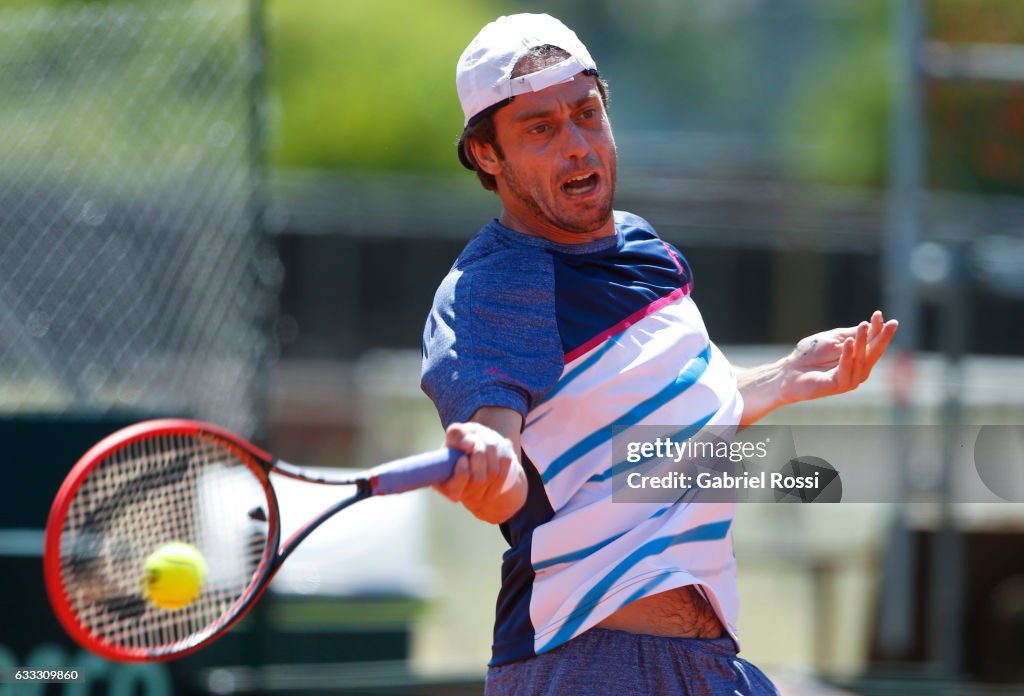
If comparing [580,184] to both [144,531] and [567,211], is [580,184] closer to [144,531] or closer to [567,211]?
[567,211]

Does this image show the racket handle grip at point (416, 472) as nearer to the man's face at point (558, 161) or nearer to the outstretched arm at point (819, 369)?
the man's face at point (558, 161)

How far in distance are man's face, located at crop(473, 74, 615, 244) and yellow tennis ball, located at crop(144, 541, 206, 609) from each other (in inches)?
37.5

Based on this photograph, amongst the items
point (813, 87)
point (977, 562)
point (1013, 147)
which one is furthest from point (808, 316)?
point (813, 87)

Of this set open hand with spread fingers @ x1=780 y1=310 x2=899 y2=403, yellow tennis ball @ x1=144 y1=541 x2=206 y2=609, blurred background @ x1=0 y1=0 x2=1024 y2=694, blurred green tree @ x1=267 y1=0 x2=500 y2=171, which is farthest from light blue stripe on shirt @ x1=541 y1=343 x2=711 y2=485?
blurred green tree @ x1=267 y1=0 x2=500 y2=171

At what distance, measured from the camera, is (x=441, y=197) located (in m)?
17.6

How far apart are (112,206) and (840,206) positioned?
1312 centimetres

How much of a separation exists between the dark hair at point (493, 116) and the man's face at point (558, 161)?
0.04ft

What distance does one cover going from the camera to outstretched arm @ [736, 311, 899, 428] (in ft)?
8.84

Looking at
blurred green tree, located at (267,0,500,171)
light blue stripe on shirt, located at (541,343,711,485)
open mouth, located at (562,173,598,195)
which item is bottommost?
light blue stripe on shirt, located at (541,343,711,485)

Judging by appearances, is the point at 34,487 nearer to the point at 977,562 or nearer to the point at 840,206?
the point at 977,562

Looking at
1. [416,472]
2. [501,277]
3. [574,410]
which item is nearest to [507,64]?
[501,277]

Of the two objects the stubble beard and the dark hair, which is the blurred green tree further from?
the stubble beard

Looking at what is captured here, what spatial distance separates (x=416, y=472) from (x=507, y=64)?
75cm

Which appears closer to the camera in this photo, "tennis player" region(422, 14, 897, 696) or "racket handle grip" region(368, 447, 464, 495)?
"racket handle grip" region(368, 447, 464, 495)
